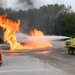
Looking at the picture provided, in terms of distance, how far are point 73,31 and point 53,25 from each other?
590 centimetres

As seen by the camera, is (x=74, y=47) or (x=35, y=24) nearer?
(x=74, y=47)

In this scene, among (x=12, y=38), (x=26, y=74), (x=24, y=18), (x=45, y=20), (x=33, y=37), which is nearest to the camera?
(x=26, y=74)

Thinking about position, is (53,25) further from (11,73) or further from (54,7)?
(11,73)

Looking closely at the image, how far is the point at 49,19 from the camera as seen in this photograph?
68812mm

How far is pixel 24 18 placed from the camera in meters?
53.1

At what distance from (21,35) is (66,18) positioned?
3274 centimetres

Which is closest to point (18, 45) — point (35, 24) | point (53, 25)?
point (35, 24)

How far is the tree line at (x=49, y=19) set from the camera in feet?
170

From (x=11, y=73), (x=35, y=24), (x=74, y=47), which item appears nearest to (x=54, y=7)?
(x=35, y=24)

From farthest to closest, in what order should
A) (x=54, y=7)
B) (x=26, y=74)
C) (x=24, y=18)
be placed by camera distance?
1. (x=54, y=7)
2. (x=24, y=18)
3. (x=26, y=74)

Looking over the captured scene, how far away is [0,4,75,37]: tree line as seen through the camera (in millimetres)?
51938

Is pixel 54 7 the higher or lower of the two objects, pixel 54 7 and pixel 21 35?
the higher

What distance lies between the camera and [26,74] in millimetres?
18219

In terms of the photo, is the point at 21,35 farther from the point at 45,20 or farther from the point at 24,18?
the point at 45,20
